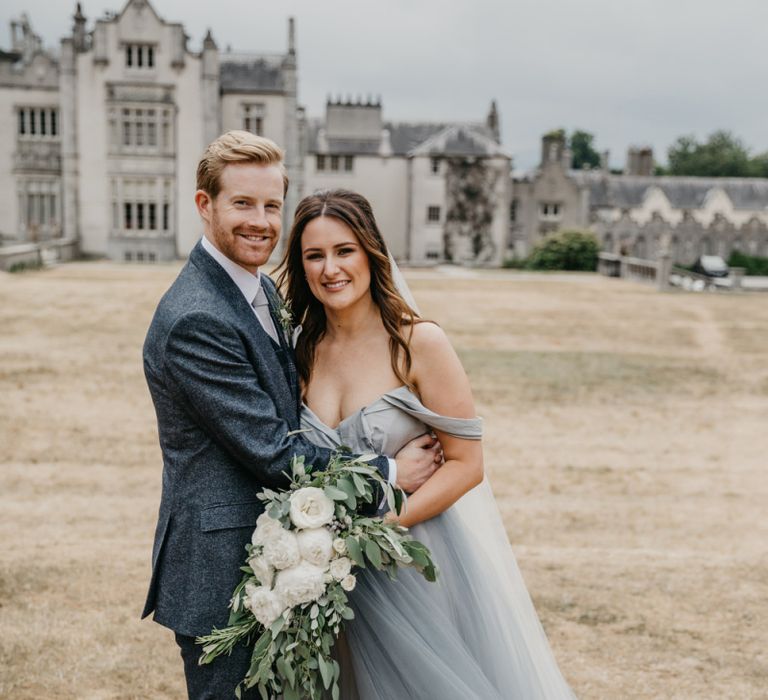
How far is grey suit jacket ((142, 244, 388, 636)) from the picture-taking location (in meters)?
2.75

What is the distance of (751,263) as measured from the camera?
55.8 m

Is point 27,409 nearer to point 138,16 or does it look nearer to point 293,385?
point 293,385

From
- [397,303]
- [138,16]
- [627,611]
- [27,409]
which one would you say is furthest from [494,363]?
[138,16]

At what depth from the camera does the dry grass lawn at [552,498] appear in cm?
514

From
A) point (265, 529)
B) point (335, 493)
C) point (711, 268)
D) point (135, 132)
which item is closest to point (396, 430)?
point (335, 493)

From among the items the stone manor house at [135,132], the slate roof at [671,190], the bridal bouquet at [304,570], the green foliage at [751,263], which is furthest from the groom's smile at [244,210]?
the green foliage at [751,263]

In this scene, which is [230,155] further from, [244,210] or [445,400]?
[445,400]

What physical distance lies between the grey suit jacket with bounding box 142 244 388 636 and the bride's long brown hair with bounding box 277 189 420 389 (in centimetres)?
39

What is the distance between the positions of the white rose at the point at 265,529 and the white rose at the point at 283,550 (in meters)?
0.02

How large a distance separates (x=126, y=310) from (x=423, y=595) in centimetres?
1822

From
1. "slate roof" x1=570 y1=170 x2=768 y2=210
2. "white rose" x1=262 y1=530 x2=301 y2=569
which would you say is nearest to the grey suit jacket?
"white rose" x1=262 y1=530 x2=301 y2=569

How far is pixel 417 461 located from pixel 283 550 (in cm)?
68

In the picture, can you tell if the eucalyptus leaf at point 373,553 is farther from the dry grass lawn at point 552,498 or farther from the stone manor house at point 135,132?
the stone manor house at point 135,132

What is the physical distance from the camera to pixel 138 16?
37750 millimetres
